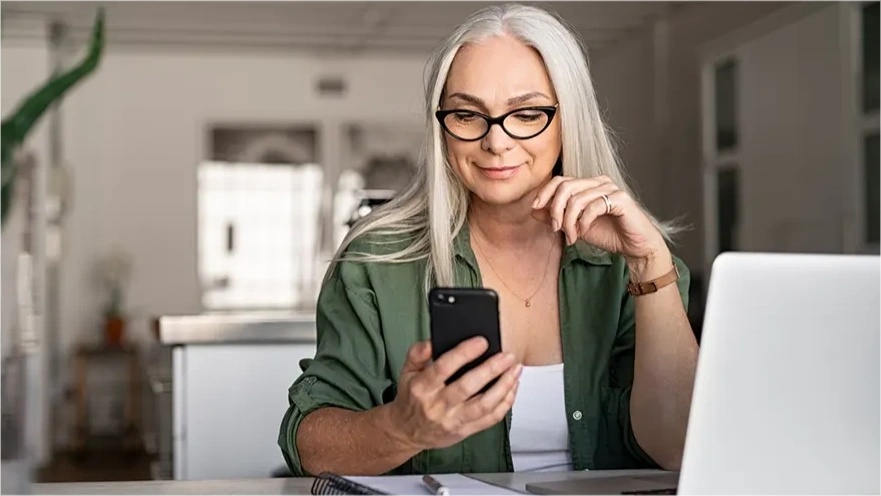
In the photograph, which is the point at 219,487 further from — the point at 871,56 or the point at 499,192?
the point at 871,56

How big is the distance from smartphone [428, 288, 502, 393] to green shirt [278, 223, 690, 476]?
0.45 metres

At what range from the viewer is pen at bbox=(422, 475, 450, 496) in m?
1.17

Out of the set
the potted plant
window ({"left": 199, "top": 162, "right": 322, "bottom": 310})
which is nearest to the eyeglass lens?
the potted plant

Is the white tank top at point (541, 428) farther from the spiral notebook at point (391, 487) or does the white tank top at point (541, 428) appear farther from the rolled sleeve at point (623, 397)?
the spiral notebook at point (391, 487)

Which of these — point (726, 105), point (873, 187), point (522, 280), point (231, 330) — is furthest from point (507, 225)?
point (726, 105)

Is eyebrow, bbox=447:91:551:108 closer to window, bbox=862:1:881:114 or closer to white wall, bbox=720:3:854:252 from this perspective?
window, bbox=862:1:881:114

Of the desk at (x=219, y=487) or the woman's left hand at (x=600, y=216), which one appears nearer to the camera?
the desk at (x=219, y=487)

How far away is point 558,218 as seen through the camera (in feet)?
4.59

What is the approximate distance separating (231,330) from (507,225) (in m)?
1.29

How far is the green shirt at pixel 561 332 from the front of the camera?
162cm

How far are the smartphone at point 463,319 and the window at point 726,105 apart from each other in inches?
217

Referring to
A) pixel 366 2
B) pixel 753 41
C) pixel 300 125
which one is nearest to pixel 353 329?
pixel 753 41

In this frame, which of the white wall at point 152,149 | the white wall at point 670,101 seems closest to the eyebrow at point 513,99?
the white wall at point 670,101

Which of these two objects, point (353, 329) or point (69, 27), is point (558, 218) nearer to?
point (353, 329)
